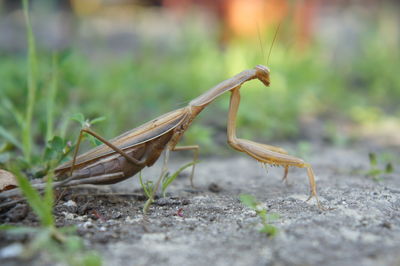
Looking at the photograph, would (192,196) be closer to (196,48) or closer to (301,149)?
(301,149)

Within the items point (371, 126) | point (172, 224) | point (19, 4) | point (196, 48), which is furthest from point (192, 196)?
point (19, 4)

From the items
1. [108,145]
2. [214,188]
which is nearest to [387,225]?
→ [214,188]

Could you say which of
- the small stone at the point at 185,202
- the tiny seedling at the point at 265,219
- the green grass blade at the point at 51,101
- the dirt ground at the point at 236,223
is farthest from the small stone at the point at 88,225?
the green grass blade at the point at 51,101

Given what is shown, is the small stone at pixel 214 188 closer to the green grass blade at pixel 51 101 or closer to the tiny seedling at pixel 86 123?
the tiny seedling at pixel 86 123

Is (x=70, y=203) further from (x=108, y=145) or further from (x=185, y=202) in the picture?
(x=185, y=202)

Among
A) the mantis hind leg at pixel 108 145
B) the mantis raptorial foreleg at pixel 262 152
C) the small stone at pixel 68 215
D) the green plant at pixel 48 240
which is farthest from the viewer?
the mantis raptorial foreleg at pixel 262 152

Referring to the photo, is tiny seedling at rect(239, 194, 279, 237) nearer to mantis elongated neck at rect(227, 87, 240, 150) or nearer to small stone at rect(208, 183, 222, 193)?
mantis elongated neck at rect(227, 87, 240, 150)
